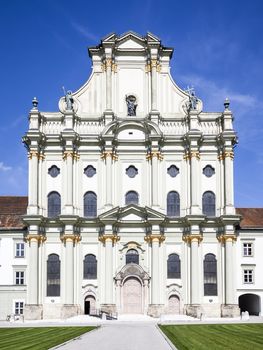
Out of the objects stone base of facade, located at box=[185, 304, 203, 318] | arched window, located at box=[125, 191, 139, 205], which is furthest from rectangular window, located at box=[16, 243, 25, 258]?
stone base of facade, located at box=[185, 304, 203, 318]

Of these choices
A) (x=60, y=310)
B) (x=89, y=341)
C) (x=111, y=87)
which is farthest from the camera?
(x=111, y=87)

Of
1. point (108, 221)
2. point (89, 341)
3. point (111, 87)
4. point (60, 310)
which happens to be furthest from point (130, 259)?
point (89, 341)

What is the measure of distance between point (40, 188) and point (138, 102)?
1319 centimetres

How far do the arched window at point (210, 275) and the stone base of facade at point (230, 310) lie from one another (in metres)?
1.93

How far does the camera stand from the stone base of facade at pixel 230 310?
55750 mm

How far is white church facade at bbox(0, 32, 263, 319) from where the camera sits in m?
57.0

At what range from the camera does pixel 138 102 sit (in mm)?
61438

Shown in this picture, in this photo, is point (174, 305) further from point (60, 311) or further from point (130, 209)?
point (60, 311)

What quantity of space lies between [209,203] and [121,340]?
29660 mm

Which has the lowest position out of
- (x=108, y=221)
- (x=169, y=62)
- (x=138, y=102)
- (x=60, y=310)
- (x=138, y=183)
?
(x=60, y=310)

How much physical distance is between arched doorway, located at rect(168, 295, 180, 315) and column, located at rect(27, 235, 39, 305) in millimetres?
12579

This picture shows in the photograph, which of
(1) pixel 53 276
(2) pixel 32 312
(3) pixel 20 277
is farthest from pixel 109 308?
(3) pixel 20 277

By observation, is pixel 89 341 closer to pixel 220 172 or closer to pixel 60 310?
pixel 60 310

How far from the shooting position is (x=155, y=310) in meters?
55.8
